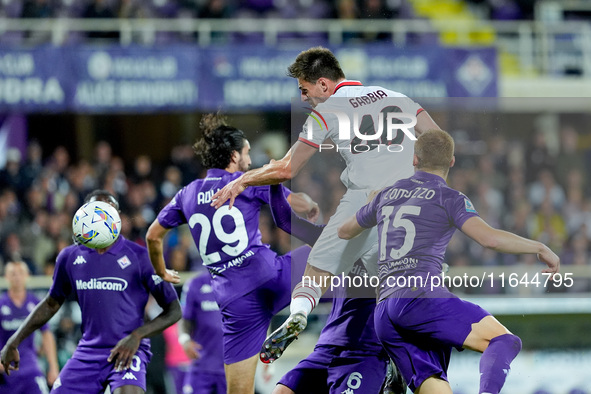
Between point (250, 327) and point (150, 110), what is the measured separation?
910 cm

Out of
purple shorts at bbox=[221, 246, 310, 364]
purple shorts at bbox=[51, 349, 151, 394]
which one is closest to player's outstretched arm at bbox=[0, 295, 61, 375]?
purple shorts at bbox=[51, 349, 151, 394]

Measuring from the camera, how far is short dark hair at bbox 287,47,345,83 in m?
6.33

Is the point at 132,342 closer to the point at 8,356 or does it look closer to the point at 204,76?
the point at 8,356

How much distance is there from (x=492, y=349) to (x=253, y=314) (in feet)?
7.07

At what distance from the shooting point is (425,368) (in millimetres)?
5332

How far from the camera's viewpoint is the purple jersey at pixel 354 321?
246 inches

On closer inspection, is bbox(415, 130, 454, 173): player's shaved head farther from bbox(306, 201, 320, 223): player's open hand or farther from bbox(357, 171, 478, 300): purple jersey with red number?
bbox(306, 201, 320, 223): player's open hand

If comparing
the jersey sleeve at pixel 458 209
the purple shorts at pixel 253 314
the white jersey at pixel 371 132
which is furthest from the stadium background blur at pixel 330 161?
the jersey sleeve at pixel 458 209

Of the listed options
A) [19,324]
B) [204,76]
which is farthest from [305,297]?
[204,76]

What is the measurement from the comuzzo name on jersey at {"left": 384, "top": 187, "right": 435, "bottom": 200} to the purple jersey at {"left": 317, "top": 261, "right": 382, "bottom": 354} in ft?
3.04

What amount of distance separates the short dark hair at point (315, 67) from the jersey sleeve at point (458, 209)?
1470mm

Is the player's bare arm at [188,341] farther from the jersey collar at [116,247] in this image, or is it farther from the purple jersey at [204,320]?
the jersey collar at [116,247]

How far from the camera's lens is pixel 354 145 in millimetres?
6266

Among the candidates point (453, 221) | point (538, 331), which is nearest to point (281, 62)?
point (538, 331)
